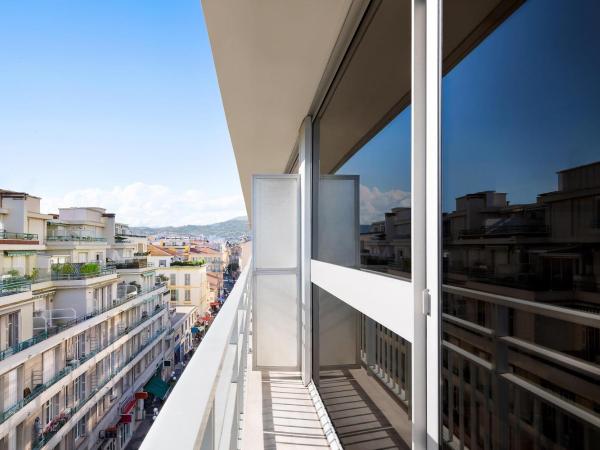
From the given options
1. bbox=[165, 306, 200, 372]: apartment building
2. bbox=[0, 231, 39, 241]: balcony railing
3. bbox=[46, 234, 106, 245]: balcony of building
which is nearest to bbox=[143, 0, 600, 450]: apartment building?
bbox=[0, 231, 39, 241]: balcony railing

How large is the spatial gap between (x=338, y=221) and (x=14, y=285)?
5226 millimetres

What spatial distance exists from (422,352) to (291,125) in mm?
2762

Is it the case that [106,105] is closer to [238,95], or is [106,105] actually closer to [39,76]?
[39,76]

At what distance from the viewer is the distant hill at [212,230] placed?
12.3 metres

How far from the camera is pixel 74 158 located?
27391mm

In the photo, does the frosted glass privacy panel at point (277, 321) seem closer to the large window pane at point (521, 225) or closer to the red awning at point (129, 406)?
the large window pane at point (521, 225)

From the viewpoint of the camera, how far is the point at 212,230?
16062mm

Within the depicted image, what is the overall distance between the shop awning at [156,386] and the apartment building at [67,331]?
0.38 metres

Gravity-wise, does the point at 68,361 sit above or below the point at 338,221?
below

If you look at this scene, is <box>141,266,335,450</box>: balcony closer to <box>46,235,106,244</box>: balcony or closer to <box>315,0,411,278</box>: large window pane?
<box>315,0,411,278</box>: large window pane

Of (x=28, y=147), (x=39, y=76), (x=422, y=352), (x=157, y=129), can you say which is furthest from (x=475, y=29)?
(x=157, y=129)

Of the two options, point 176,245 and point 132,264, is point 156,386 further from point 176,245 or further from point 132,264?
point 176,245

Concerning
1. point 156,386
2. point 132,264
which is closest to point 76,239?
point 132,264

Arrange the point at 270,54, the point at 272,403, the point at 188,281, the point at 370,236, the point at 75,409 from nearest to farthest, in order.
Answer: the point at 370,236 < the point at 270,54 < the point at 272,403 < the point at 75,409 < the point at 188,281
